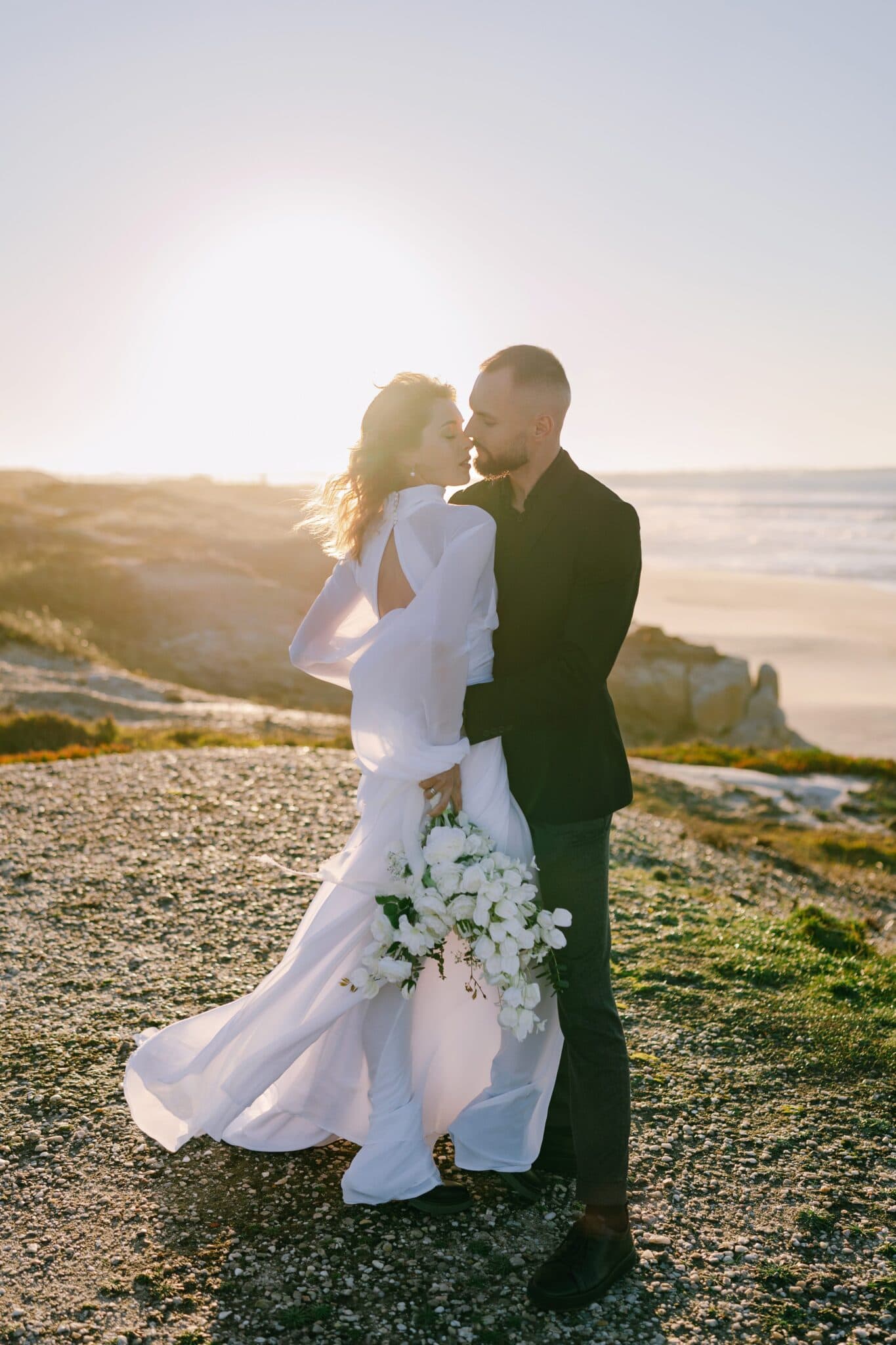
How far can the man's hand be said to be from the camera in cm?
366

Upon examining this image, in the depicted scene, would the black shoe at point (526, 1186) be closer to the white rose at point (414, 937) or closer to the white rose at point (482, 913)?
the white rose at point (414, 937)

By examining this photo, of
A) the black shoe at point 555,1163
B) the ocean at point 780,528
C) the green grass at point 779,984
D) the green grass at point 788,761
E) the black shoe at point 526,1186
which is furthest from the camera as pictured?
the ocean at point 780,528

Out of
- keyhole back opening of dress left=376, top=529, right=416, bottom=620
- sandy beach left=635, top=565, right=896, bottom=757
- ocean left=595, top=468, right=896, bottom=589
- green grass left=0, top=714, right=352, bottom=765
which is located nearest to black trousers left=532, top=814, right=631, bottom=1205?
keyhole back opening of dress left=376, top=529, right=416, bottom=620

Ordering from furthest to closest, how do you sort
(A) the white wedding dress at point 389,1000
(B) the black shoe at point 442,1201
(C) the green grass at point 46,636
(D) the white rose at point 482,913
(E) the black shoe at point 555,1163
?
1. (C) the green grass at point 46,636
2. (E) the black shoe at point 555,1163
3. (B) the black shoe at point 442,1201
4. (A) the white wedding dress at point 389,1000
5. (D) the white rose at point 482,913

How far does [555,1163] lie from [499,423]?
303 centimetres

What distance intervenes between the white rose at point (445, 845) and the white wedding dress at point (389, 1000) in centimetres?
18

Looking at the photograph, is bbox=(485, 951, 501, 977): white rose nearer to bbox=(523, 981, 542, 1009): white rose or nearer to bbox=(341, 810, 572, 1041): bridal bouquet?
bbox=(341, 810, 572, 1041): bridal bouquet

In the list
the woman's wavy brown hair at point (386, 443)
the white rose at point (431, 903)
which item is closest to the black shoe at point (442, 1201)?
the white rose at point (431, 903)

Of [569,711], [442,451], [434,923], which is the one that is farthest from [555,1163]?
[442,451]

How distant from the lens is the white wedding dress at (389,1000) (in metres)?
3.56

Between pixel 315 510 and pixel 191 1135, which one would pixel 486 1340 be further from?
pixel 315 510

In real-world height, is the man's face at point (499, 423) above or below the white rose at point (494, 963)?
above

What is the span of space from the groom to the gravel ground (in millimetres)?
386

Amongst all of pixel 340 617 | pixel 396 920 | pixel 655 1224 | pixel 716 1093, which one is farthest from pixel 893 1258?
pixel 340 617
